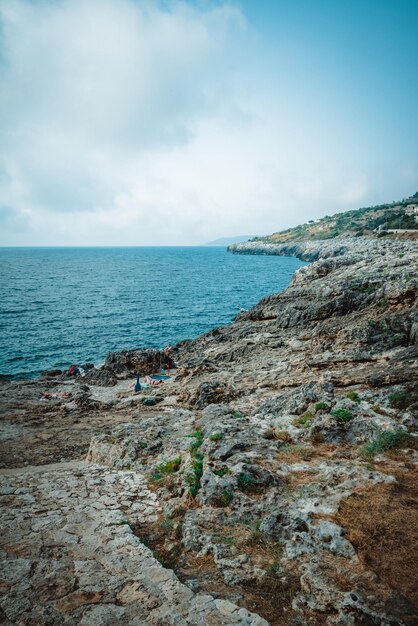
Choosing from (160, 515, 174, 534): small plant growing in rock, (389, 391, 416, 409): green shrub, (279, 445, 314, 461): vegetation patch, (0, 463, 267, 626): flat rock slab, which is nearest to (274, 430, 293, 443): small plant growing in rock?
(279, 445, 314, 461): vegetation patch

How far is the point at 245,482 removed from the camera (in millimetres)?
8672

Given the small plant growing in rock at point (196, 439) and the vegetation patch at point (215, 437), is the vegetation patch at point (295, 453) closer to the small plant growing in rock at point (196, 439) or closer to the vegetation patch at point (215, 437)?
the vegetation patch at point (215, 437)

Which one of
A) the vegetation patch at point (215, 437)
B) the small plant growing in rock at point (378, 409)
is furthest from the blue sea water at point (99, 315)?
the small plant growing in rock at point (378, 409)

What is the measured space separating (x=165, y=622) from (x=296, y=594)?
7.40ft

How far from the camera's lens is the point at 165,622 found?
5.25m

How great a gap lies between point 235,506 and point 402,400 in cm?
740

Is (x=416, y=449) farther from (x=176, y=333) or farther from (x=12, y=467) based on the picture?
(x=176, y=333)

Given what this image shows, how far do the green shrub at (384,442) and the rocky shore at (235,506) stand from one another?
0.14 ft

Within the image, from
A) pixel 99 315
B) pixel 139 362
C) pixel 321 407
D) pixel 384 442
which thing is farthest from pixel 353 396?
pixel 99 315

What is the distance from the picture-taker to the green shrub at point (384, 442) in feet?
32.3

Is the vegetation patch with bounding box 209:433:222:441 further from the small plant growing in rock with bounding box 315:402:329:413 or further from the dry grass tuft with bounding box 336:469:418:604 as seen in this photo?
the dry grass tuft with bounding box 336:469:418:604

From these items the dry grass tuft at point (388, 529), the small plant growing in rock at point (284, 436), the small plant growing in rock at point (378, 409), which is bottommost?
the small plant growing in rock at point (284, 436)

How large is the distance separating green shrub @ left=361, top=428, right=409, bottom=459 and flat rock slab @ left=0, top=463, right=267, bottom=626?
613 cm

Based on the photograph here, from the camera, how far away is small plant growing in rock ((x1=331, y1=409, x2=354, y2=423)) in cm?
1146
